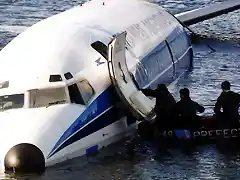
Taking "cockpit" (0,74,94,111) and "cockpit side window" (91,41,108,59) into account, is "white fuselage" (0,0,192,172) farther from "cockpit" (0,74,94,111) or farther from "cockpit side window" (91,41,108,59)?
"cockpit side window" (91,41,108,59)

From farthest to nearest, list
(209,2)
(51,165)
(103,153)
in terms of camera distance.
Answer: (209,2), (103,153), (51,165)

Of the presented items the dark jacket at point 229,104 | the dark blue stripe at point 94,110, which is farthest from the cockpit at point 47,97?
the dark jacket at point 229,104

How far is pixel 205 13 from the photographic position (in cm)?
3672

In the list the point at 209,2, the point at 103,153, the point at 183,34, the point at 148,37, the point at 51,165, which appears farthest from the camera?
the point at 209,2

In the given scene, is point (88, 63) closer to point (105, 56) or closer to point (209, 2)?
point (105, 56)

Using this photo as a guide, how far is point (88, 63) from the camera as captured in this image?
65.4ft

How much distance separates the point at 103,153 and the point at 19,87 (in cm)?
280

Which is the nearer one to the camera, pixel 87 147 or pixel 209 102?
pixel 87 147

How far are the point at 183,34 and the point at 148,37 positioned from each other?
19.2 ft

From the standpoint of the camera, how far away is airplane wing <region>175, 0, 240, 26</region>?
117 ft

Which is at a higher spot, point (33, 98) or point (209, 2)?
point (33, 98)

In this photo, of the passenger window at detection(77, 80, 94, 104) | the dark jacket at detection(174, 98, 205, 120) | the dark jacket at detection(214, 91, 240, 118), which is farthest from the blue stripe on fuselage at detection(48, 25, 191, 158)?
the dark jacket at detection(214, 91, 240, 118)

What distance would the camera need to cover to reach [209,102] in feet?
85.9

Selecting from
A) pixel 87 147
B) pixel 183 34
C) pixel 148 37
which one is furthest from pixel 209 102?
pixel 87 147
